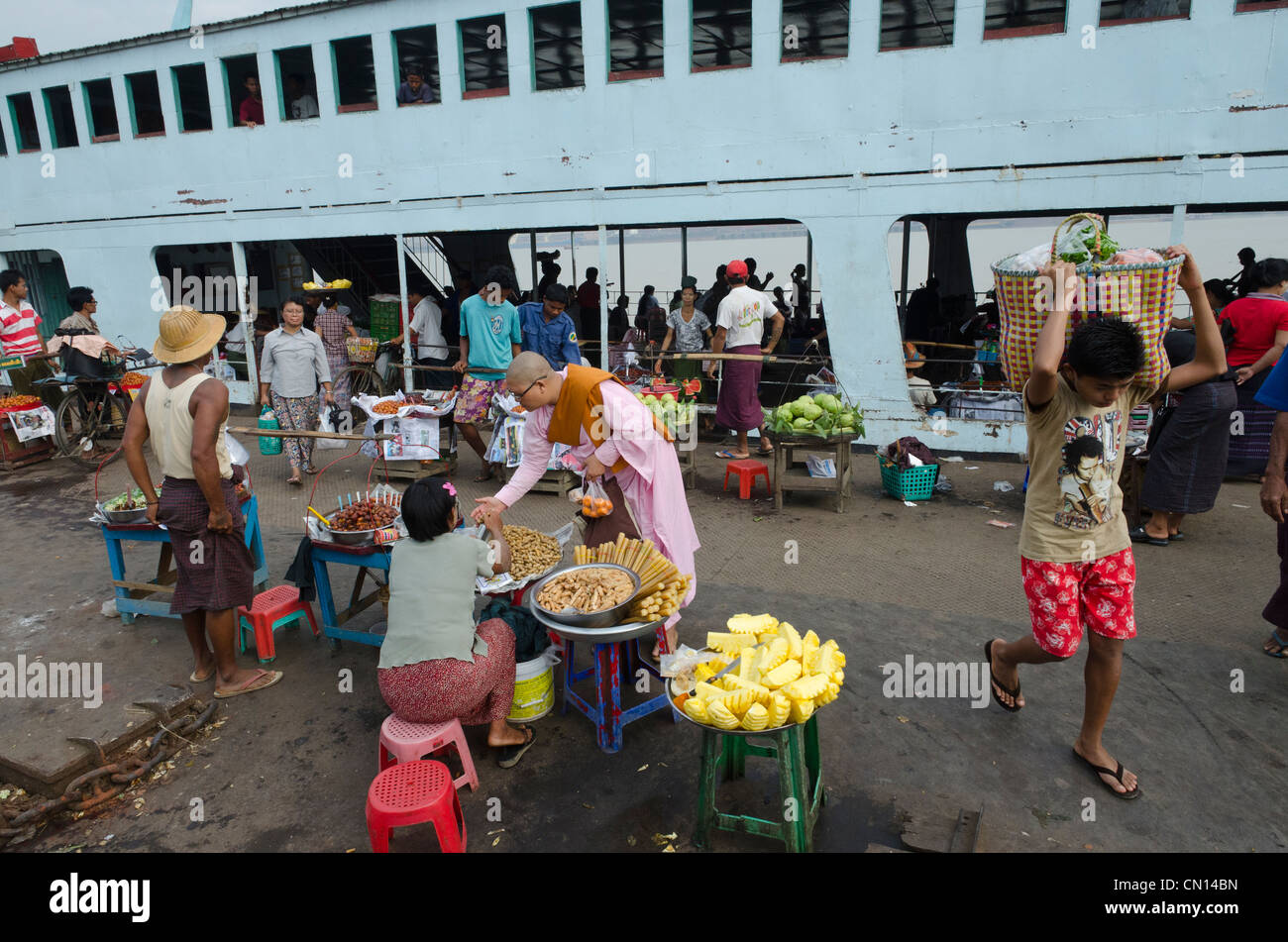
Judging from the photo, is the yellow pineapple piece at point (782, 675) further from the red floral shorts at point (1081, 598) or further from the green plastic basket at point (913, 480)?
the green plastic basket at point (913, 480)

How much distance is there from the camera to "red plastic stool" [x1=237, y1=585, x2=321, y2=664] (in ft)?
15.5

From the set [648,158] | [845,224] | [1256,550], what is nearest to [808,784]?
[1256,550]

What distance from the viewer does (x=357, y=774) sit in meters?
3.68

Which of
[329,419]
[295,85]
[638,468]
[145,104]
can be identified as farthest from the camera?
[145,104]

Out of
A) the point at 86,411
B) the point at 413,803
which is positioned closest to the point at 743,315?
the point at 413,803

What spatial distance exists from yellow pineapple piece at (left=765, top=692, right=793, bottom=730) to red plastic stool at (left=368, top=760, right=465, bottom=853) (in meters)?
1.28

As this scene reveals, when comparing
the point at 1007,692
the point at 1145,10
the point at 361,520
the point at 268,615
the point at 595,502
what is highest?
the point at 1145,10

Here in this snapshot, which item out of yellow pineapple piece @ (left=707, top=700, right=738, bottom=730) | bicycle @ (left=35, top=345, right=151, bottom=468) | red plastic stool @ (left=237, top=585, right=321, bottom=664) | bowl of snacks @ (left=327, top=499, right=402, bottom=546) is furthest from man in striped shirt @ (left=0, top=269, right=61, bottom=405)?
yellow pineapple piece @ (left=707, top=700, right=738, bottom=730)

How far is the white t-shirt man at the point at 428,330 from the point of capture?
464 inches

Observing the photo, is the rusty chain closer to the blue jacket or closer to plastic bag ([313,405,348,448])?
plastic bag ([313,405,348,448])

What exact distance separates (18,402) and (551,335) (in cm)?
706

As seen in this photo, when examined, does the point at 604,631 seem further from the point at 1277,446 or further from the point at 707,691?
the point at 1277,446

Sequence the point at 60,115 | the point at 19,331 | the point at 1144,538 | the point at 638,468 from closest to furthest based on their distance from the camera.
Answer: the point at 638,468
the point at 1144,538
the point at 19,331
the point at 60,115

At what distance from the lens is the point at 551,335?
8383 millimetres
